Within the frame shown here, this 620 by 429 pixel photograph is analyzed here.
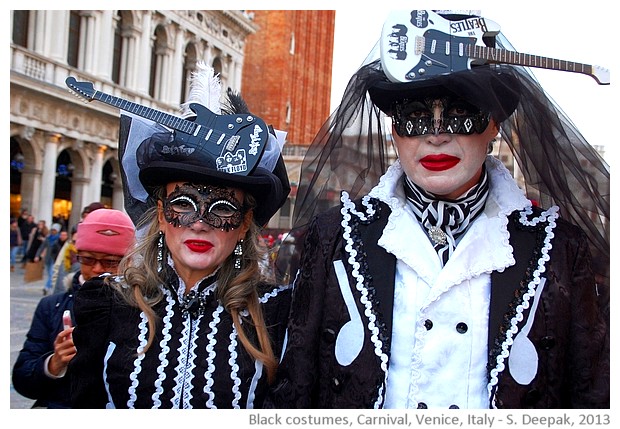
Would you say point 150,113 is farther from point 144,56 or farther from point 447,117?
point 144,56

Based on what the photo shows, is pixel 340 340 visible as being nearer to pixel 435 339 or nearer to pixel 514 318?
pixel 435 339

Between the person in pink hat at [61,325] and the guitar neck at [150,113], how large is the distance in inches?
22.2

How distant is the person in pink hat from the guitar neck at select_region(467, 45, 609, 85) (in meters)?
1.58

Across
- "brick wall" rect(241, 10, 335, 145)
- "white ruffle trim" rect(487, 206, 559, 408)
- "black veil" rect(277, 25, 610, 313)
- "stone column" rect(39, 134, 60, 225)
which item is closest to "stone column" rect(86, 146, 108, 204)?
"stone column" rect(39, 134, 60, 225)

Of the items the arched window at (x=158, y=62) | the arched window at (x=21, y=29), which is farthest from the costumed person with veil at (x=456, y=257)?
the arched window at (x=158, y=62)

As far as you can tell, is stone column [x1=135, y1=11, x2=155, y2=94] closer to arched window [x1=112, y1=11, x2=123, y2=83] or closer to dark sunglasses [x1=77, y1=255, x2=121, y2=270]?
arched window [x1=112, y1=11, x2=123, y2=83]

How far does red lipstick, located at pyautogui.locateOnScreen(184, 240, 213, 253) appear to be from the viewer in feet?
8.39

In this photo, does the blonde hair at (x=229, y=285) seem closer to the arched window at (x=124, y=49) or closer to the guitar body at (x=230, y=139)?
the guitar body at (x=230, y=139)

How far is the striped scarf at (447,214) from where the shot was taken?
2322mm

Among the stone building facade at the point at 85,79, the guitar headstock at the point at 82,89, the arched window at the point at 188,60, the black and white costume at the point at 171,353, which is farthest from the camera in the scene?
the arched window at the point at 188,60

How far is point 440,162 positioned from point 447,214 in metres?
0.18

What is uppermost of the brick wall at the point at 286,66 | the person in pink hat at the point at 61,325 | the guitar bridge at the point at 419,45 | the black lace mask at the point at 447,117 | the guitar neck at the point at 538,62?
the brick wall at the point at 286,66

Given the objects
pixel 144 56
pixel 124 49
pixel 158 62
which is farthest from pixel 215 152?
pixel 158 62
